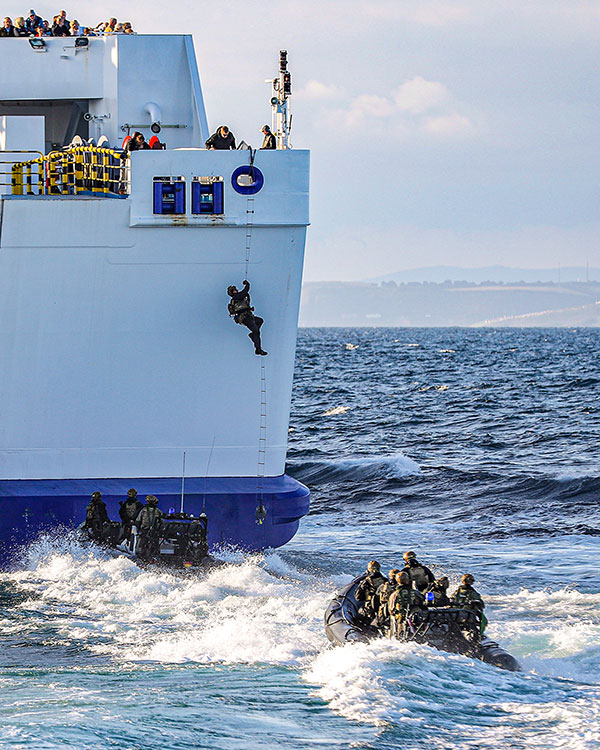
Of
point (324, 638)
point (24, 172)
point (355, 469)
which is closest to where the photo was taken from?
point (324, 638)

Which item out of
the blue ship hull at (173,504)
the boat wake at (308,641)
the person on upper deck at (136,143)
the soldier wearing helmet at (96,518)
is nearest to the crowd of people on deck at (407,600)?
the boat wake at (308,641)

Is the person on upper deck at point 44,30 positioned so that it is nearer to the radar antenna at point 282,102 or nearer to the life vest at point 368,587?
the radar antenna at point 282,102

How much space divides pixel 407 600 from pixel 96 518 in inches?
231

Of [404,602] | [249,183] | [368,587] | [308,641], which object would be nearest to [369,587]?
[368,587]

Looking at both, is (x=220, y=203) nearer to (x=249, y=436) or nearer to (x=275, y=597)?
(x=249, y=436)

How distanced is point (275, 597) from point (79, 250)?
19.4 ft

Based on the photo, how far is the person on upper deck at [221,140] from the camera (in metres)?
18.3

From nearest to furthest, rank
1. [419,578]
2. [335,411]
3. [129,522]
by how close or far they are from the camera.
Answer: [419,578] < [129,522] < [335,411]

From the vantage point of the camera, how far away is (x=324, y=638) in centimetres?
1473

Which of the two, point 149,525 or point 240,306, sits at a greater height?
point 240,306

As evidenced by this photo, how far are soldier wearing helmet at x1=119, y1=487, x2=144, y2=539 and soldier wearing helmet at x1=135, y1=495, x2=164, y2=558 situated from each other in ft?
0.77

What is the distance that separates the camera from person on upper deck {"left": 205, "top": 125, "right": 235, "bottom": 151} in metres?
18.3

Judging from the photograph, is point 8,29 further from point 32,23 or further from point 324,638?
point 324,638

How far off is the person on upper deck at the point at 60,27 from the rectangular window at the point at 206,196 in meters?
4.95
